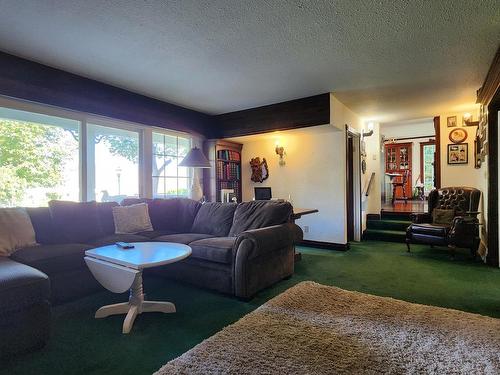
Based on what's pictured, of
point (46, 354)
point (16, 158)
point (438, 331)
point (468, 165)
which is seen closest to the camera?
point (46, 354)

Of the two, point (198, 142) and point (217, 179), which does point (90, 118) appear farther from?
→ point (217, 179)

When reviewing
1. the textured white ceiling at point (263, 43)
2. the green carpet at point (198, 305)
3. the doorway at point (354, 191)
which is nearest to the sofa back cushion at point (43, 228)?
the green carpet at point (198, 305)

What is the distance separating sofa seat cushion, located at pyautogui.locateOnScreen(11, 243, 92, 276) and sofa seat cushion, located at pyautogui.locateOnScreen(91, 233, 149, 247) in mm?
224

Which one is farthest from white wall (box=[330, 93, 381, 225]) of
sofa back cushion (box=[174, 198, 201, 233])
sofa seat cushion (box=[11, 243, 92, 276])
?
sofa seat cushion (box=[11, 243, 92, 276])

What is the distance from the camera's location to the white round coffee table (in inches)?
84.0

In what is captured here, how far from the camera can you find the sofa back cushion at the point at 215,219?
3.61 meters

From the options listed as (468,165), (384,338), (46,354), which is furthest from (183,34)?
(468,165)

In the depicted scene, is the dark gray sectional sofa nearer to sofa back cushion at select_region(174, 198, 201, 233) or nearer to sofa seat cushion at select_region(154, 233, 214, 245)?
sofa seat cushion at select_region(154, 233, 214, 245)

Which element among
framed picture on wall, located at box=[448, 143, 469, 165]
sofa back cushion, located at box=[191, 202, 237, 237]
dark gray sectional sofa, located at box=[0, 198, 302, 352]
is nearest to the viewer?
dark gray sectional sofa, located at box=[0, 198, 302, 352]

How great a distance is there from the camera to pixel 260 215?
11.0 ft

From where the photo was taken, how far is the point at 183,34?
2619 millimetres

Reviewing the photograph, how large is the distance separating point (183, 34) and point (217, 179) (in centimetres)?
312

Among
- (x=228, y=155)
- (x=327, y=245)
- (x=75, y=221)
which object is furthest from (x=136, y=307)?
(x=228, y=155)

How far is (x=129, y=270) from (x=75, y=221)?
1.51 metres
